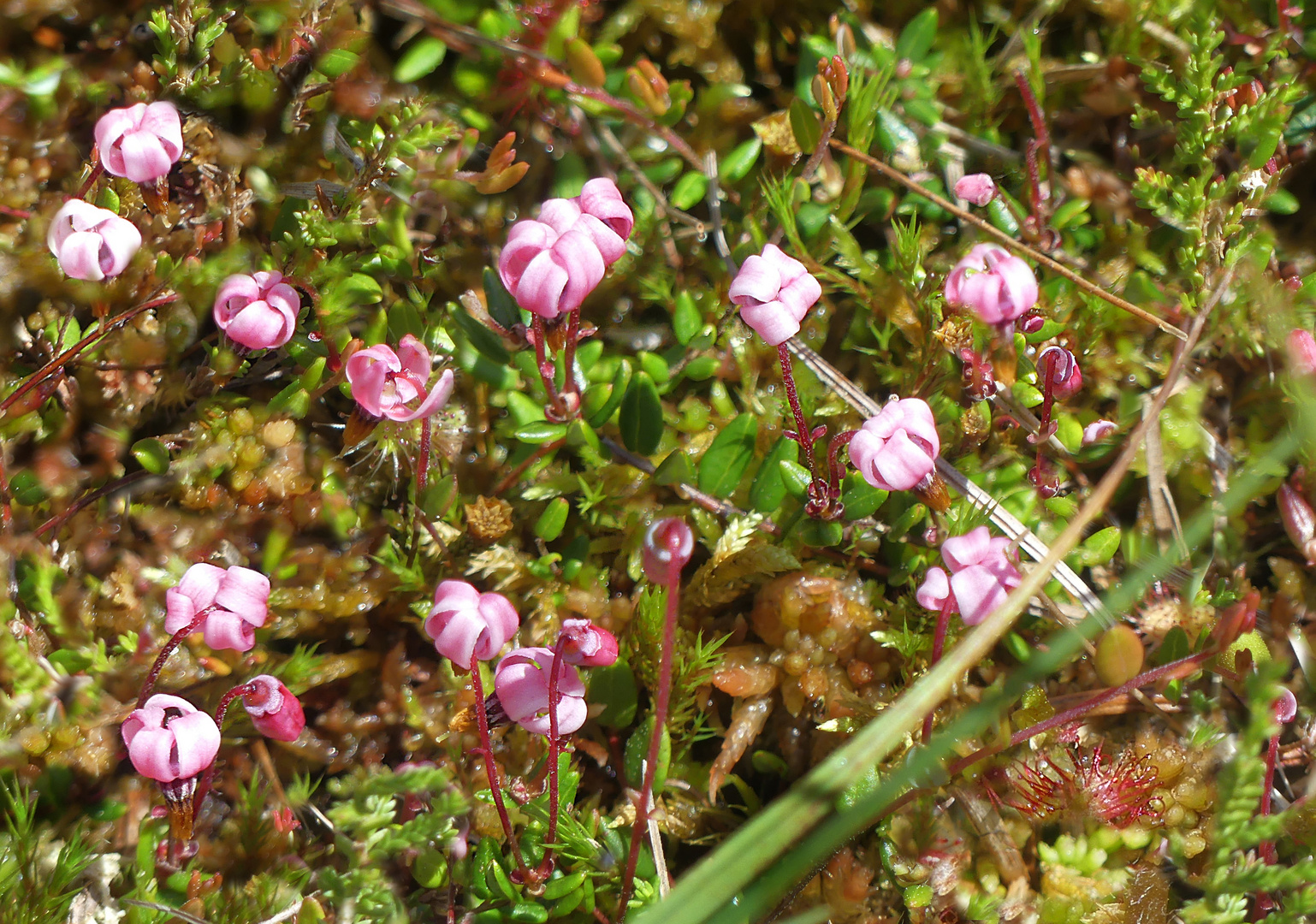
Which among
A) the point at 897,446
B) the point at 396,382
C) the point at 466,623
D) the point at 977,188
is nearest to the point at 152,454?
the point at 396,382

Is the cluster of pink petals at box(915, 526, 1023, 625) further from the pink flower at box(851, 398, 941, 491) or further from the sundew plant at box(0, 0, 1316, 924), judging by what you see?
the pink flower at box(851, 398, 941, 491)

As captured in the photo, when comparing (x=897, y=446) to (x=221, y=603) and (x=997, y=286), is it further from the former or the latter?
(x=221, y=603)

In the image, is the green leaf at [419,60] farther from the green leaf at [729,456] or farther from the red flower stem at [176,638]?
the red flower stem at [176,638]

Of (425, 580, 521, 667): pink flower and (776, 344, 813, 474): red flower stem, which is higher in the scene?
(776, 344, 813, 474): red flower stem

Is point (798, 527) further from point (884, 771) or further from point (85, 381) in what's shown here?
point (85, 381)

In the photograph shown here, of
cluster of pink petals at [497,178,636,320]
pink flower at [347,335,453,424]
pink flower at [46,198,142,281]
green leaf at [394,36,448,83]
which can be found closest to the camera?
cluster of pink petals at [497,178,636,320]

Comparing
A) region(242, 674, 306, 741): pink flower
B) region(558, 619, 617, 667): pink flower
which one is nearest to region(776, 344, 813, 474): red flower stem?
region(558, 619, 617, 667): pink flower

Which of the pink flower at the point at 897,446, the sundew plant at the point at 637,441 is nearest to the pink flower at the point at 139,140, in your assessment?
the sundew plant at the point at 637,441
